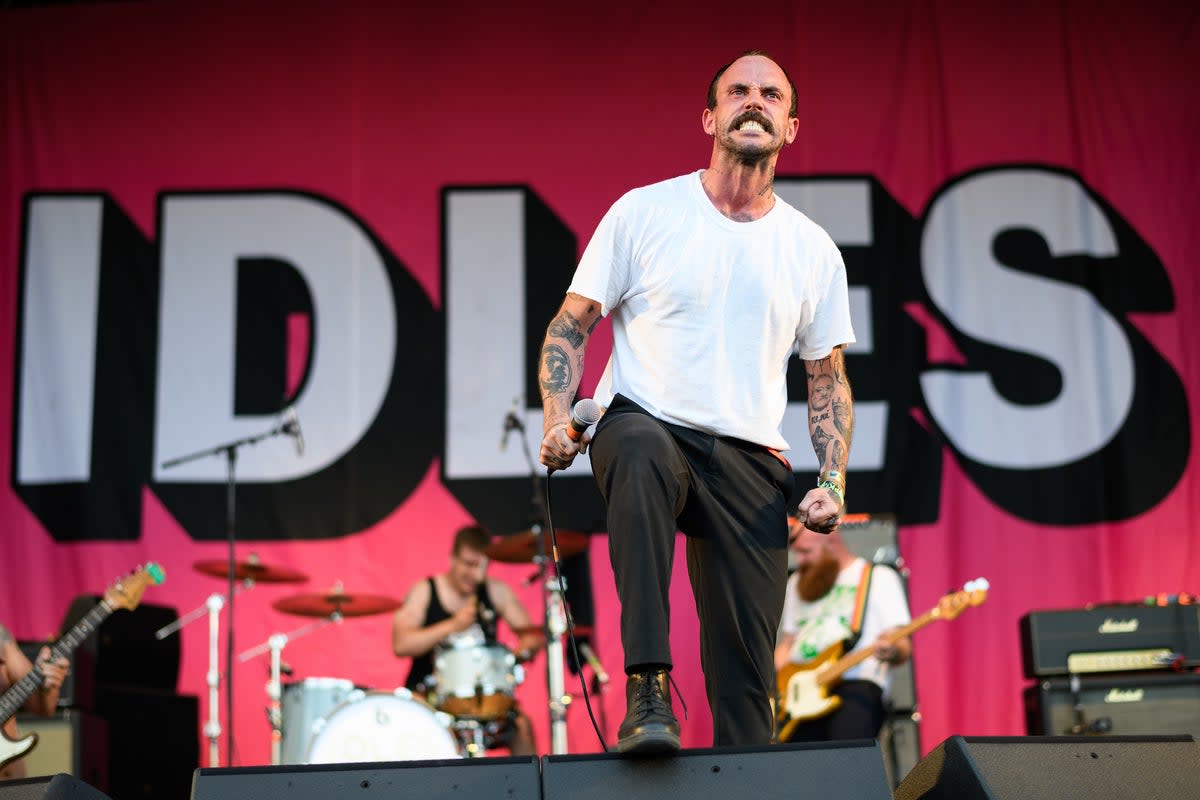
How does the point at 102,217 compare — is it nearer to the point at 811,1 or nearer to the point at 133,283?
the point at 133,283

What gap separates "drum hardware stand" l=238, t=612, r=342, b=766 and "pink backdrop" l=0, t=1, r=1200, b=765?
896 millimetres

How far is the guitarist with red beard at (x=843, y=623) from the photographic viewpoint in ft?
20.8

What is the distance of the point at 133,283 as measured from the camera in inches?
311

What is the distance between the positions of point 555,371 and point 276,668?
4226 millimetres

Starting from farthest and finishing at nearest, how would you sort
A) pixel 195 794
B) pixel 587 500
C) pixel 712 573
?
1. pixel 587 500
2. pixel 712 573
3. pixel 195 794

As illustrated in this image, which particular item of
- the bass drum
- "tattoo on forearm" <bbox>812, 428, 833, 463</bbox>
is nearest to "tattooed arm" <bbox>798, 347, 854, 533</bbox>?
"tattoo on forearm" <bbox>812, 428, 833, 463</bbox>

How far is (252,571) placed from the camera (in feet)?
22.9

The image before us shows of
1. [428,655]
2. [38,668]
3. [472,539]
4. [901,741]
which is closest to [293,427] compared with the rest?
[472,539]

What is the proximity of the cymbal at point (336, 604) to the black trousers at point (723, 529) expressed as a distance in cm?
413

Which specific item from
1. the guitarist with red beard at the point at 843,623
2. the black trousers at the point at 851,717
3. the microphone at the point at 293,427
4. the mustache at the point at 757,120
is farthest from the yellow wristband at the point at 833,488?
the microphone at the point at 293,427

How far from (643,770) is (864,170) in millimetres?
5777

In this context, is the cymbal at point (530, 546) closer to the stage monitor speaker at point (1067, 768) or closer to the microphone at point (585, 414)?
the microphone at point (585, 414)

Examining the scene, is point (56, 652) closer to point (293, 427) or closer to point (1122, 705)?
point (293, 427)

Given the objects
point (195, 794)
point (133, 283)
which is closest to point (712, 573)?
point (195, 794)
